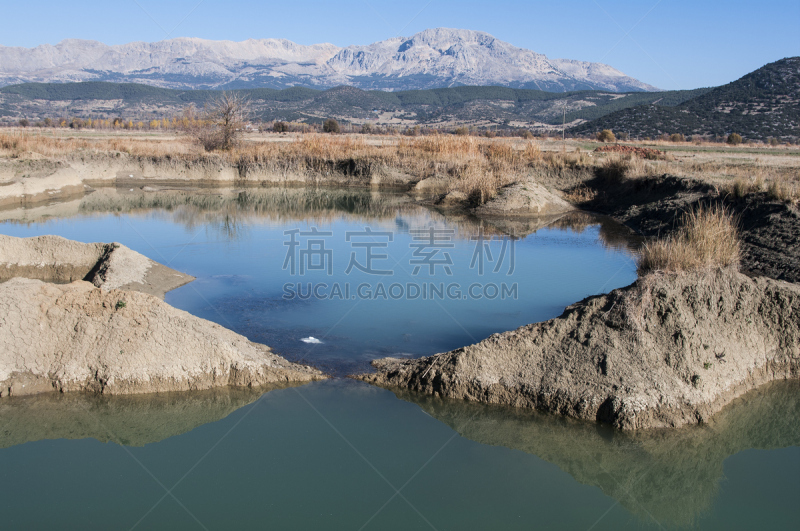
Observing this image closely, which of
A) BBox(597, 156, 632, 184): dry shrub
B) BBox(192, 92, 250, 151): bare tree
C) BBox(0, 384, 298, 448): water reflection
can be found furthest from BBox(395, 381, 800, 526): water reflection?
BBox(192, 92, 250, 151): bare tree

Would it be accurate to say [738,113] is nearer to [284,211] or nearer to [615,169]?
[615,169]

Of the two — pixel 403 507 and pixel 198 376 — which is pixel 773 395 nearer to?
pixel 403 507

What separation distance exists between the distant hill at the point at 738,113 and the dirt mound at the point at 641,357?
51472 millimetres

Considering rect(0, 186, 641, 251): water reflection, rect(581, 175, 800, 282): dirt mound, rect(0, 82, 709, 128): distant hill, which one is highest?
rect(0, 82, 709, 128): distant hill

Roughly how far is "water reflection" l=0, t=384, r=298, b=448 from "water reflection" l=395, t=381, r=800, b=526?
2335 millimetres

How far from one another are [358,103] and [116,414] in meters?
139

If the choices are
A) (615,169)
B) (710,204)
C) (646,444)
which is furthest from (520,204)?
(646,444)

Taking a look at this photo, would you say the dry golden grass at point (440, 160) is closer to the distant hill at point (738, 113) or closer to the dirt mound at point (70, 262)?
the dirt mound at point (70, 262)

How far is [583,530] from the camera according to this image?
555cm

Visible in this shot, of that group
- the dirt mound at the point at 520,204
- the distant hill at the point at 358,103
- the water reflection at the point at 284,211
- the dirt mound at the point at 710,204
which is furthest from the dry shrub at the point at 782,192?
the distant hill at the point at 358,103

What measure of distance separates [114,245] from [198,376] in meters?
5.41

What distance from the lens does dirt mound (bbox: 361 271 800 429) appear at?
7.01 meters

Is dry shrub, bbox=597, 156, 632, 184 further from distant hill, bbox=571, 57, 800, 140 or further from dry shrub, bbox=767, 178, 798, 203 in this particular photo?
distant hill, bbox=571, 57, 800, 140

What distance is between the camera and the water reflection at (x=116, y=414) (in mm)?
6873
